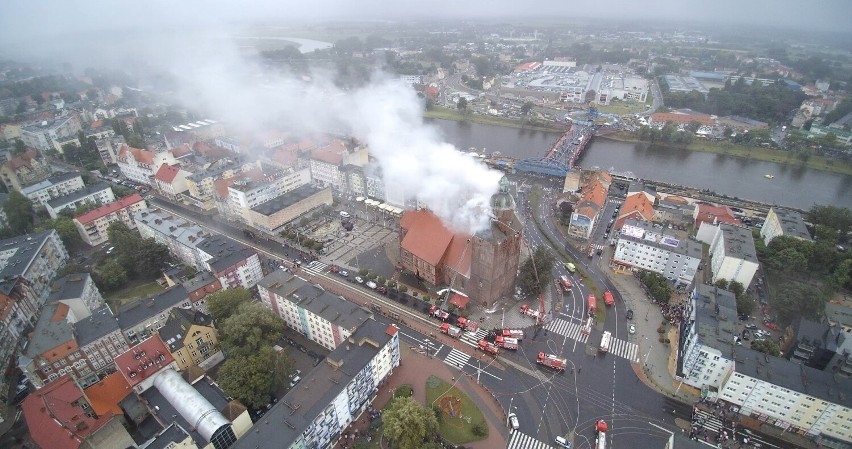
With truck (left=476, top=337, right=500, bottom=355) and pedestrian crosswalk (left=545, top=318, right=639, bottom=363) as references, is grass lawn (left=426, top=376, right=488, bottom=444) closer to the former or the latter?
truck (left=476, top=337, right=500, bottom=355)

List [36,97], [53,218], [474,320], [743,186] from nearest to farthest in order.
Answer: [474,320] → [53,218] → [743,186] → [36,97]

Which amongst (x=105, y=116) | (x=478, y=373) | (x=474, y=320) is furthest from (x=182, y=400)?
(x=105, y=116)

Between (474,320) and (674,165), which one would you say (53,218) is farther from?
(674,165)

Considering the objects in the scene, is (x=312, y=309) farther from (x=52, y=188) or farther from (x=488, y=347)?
(x=52, y=188)

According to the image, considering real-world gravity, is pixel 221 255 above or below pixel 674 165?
above

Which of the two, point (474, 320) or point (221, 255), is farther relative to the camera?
point (221, 255)

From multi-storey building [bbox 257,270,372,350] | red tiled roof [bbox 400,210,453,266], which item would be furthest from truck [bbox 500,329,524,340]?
multi-storey building [bbox 257,270,372,350]
